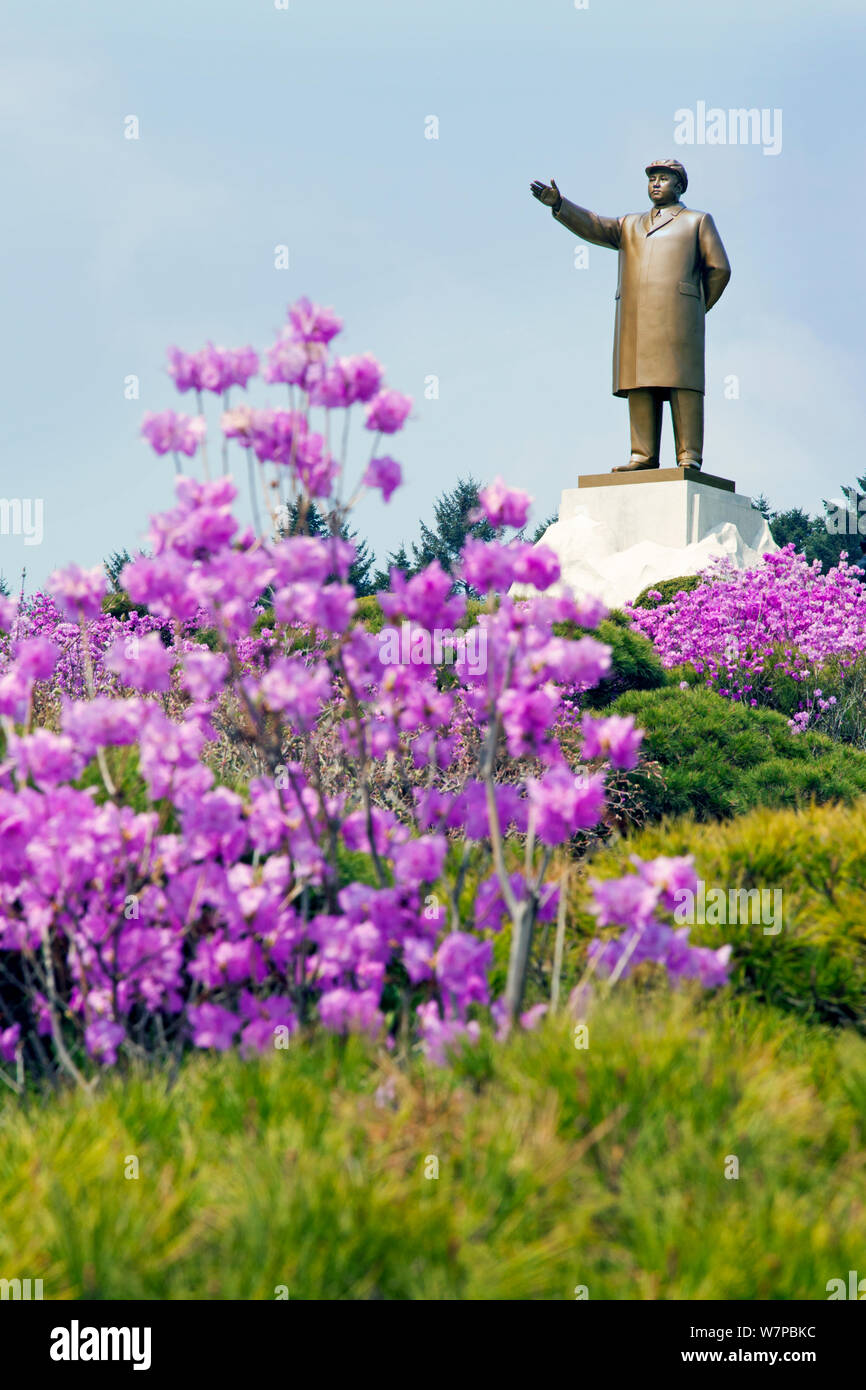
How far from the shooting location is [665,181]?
19.4 m

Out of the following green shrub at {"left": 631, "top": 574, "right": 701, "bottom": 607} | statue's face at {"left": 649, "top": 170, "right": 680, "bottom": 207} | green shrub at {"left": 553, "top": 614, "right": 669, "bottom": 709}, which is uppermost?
statue's face at {"left": 649, "top": 170, "right": 680, "bottom": 207}

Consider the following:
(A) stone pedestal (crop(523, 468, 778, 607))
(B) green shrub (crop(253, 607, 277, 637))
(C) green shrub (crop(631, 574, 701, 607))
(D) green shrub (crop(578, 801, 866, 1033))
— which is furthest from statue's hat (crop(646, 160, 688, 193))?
(D) green shrub (crop(578, 801, 866, 1033))

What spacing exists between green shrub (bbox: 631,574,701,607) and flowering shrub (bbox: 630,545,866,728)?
0.81 m

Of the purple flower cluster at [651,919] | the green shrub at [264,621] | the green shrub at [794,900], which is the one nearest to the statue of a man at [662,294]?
the green shrub at [264,621]

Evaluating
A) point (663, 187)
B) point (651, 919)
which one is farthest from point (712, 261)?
Result: point (651, 919)

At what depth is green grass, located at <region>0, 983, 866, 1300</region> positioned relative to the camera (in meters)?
2.15

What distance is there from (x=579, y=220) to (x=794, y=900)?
1778cm

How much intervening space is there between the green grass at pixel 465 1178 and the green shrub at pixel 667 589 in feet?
44.6

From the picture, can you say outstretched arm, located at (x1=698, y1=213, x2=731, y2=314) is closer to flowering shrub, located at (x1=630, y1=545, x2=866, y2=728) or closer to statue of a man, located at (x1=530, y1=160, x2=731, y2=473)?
statue of a man, located at (x1=530, y1=160, x2=731, y2=473)

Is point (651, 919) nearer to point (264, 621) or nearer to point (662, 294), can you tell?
point (264, 621)

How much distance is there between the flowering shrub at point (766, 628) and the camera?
43.2 ft

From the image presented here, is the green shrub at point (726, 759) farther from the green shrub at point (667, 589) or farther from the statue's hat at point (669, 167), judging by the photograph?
the statue's hat at point (669, 167)

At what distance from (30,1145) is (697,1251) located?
150cm
